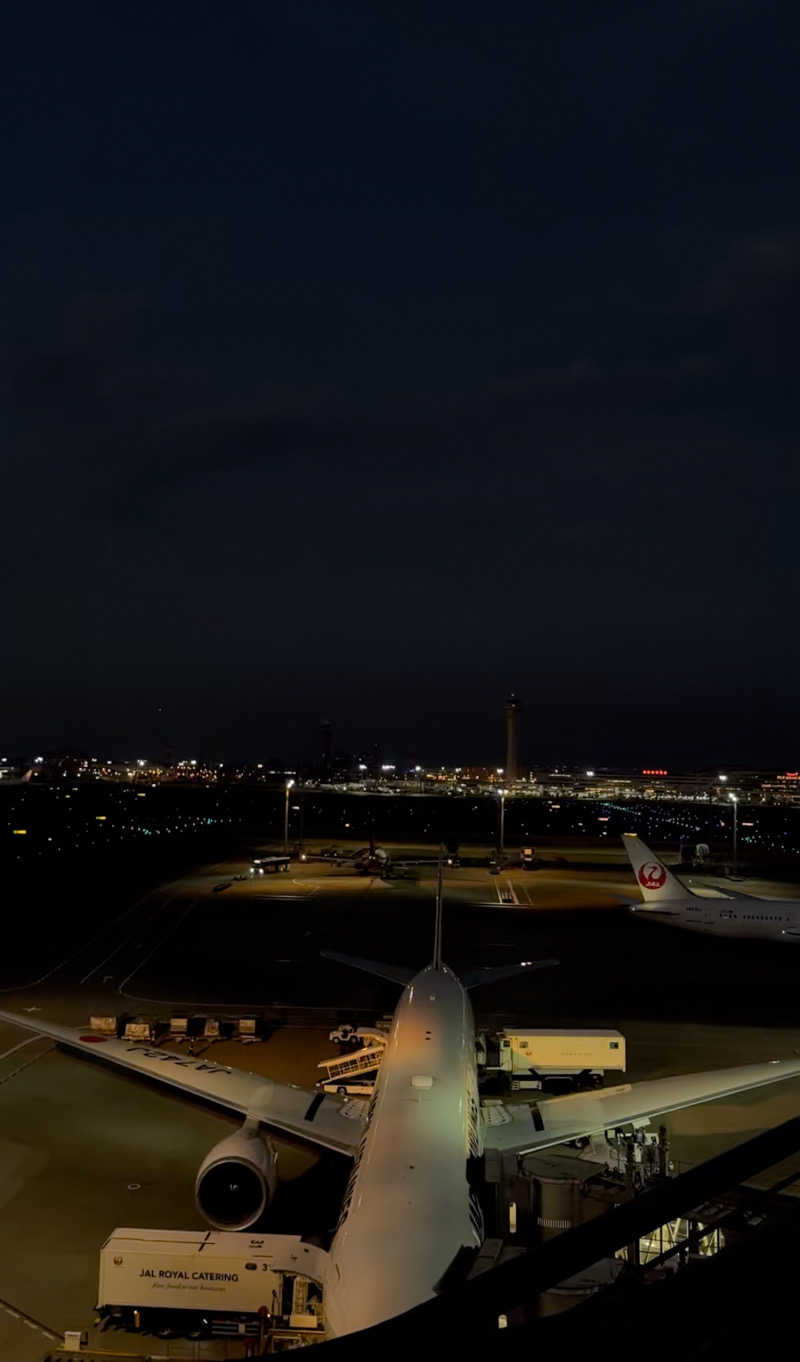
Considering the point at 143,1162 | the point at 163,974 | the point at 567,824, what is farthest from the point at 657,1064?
the point at 567,824

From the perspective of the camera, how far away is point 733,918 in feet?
173

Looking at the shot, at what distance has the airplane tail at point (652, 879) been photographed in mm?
53938

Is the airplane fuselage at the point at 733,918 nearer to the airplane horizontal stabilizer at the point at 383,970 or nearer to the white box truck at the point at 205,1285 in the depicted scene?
the airplane horizontal stabilizer at the point at 383,970

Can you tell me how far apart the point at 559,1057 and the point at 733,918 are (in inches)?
930

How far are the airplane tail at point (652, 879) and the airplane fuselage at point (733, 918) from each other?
673 mm

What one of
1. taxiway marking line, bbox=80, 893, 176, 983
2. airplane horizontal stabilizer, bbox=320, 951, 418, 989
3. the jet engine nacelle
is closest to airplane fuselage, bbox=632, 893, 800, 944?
airplane horizontal stabilizer, bbox=320, 951, 418, 989

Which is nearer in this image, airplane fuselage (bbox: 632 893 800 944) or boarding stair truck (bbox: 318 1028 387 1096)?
boarding stair truck (bbox: 318 1028 387 1096)

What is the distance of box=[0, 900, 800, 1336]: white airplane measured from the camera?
14211mm

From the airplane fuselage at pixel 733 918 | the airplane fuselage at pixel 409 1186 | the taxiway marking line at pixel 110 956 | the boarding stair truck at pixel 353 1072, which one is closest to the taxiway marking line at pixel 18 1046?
the taxiway marking line at pixel 110 956

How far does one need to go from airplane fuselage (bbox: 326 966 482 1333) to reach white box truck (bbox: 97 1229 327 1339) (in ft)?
4.74

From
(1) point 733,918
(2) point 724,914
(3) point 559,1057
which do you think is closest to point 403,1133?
(3) point 559,1057

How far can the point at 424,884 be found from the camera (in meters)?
84.1

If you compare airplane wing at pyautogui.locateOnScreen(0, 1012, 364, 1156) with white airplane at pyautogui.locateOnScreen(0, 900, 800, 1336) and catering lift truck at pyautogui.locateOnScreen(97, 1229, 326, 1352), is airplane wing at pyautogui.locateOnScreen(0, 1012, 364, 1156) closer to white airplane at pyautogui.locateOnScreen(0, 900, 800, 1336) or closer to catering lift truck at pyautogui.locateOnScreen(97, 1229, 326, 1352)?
white airplane at pyautogui.locateOnScreen(0, 900, 800, 1336)

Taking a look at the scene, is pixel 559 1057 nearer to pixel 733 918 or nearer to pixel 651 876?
pixel 651 876
